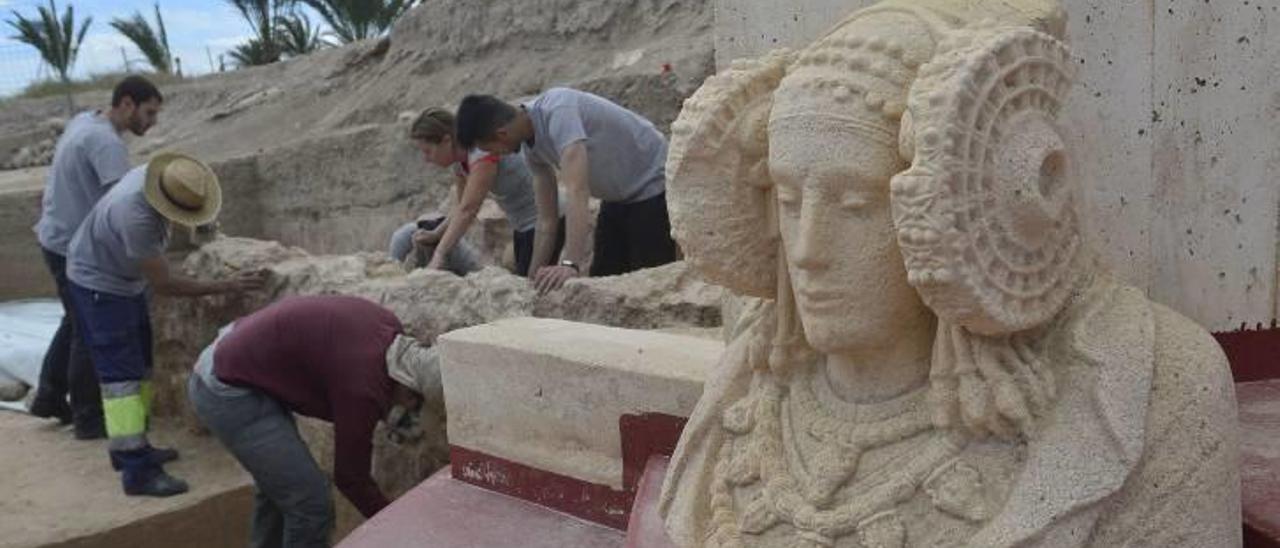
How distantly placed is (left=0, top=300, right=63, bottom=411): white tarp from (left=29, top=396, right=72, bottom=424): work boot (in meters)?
0.49

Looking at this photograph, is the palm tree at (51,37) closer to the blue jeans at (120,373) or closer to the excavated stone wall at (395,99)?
the excavated stone wall at (395,99)

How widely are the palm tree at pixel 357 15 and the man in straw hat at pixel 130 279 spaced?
18986 mm

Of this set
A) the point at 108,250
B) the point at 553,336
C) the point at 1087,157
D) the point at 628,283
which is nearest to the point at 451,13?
the point at 108,250

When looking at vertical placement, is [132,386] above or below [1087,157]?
below

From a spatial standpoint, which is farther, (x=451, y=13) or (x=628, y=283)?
(x=451, y=13)

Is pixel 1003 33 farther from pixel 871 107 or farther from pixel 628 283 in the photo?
pixel 628 283

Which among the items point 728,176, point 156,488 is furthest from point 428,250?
point 728,176

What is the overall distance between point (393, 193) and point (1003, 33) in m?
9.53

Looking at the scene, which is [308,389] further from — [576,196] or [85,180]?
[85,180]

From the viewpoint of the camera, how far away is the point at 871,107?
1.54 m

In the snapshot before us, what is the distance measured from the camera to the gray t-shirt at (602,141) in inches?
181

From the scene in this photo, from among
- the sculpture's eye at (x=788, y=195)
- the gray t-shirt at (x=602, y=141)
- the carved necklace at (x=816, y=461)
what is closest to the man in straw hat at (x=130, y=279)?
the gray t-shirt at (x=602, y=141)

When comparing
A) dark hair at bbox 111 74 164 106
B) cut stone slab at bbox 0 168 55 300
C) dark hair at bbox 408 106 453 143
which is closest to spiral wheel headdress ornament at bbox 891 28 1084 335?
dark hair at bbox 408 106 453 143

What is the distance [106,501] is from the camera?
5.37 meters
